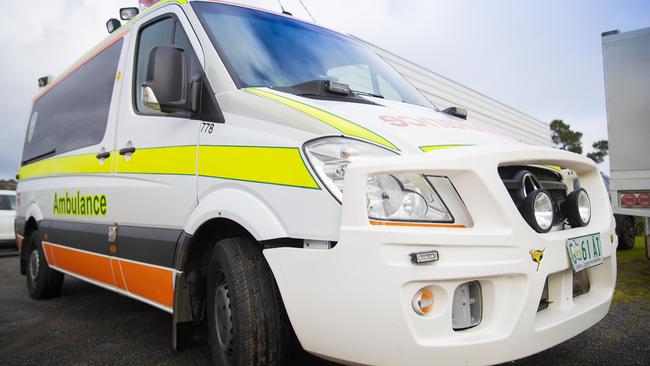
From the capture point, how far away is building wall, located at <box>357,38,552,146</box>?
11820 millimetres

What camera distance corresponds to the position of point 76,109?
13.8ft

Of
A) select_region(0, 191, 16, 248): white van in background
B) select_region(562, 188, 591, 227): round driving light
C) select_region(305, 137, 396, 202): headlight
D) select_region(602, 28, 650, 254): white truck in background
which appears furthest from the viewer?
select_region(0, 191, 16, 248): white van in background

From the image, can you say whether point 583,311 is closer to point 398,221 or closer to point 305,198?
point 398,221

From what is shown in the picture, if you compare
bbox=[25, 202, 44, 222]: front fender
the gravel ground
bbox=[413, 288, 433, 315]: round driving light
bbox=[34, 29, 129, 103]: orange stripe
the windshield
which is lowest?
the gravel ground

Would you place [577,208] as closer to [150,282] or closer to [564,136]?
[150,282]

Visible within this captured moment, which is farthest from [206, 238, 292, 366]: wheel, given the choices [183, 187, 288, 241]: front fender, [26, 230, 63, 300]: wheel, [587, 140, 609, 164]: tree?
[587, 140, 609, 164]: tree

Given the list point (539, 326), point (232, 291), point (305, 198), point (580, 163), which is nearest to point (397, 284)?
point (305, 198)

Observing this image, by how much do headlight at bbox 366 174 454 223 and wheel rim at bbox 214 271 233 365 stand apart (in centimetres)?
95

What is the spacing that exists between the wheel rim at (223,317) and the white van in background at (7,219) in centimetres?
945

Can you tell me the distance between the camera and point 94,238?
3496 mm

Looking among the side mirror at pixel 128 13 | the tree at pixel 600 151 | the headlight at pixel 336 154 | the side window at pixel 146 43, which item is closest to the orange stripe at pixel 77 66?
the side mirror at pixel 128 13

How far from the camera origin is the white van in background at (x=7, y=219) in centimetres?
996

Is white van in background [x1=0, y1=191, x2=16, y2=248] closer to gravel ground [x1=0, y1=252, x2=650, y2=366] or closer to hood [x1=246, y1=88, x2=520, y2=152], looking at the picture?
gravel ground [x1=0, y1=252, x2=650, y2=366]

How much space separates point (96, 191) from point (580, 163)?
9.97ft
